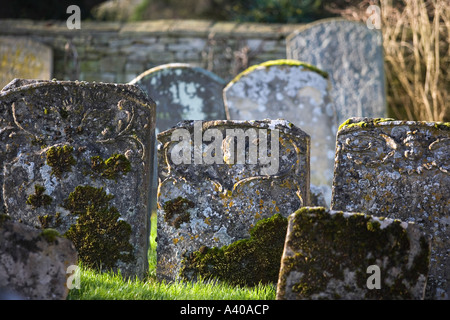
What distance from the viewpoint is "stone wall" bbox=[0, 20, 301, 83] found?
32.3 feet

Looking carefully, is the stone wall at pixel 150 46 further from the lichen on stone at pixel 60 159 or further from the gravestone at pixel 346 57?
the lichen on stone at pixel 60 159

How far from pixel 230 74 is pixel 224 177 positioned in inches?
227

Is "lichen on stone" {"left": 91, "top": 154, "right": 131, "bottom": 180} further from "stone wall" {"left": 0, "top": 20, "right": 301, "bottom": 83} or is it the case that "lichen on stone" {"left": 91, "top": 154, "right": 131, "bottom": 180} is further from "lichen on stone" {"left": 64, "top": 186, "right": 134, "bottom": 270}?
"stone wall" {"left": 0, "top": 20, "right": 301, "bottom": 83}

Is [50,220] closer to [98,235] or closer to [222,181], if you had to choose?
[98,235]

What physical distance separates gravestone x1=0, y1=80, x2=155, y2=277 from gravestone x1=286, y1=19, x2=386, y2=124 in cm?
457

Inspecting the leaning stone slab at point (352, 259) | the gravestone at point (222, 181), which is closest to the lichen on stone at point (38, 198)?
the gravestone at point (222, 181)

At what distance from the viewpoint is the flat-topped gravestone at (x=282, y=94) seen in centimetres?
649

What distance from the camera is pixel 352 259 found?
345 cm

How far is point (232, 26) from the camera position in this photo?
398 inches

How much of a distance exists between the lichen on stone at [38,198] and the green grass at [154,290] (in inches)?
21.7

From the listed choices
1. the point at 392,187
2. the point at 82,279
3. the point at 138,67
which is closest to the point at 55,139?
the point at 82,279

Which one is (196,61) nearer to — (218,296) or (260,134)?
(260,134)

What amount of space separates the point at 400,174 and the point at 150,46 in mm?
6476

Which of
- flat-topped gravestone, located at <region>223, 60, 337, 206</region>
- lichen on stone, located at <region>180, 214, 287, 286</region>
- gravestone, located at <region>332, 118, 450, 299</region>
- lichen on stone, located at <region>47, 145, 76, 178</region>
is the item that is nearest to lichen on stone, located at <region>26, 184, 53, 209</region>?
lichen on stone, located at <region>47, 145, 76, 178</region>
